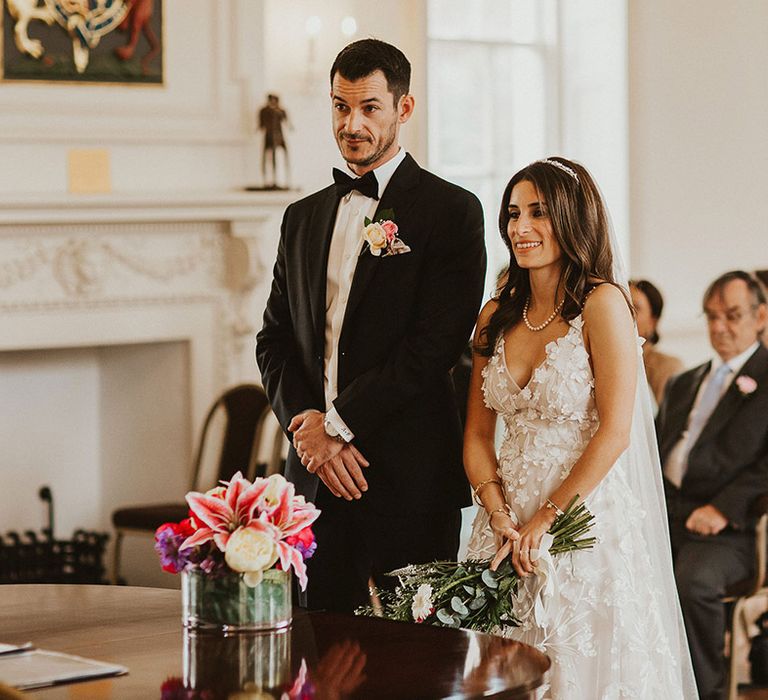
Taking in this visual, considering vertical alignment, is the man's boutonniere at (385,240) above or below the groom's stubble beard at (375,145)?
below

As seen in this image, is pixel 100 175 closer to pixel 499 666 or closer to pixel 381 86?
pixel 381 86

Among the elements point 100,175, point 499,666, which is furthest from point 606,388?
point 100,175

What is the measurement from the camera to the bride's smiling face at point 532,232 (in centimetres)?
307

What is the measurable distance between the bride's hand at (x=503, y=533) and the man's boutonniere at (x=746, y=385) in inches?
71.1

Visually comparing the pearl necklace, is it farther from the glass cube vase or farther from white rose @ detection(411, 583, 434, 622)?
the glass cube vase

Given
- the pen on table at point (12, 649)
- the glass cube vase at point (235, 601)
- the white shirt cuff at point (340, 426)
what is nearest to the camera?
the pen on table at point (12, 649)

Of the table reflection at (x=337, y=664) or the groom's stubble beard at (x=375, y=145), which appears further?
the groom's stubble beard at (x=375, y=145)

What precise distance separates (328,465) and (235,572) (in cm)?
83

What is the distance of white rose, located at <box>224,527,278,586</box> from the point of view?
2.24 m

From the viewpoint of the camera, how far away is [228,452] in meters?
5.63

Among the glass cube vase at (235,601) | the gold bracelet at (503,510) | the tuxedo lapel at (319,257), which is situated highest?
the tuxedo lapel at (319,257)

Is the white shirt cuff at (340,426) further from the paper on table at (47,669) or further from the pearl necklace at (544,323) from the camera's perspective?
the paper on table at (47,669)

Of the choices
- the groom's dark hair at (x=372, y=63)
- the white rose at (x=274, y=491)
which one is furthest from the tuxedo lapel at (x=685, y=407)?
the white rose at (x=274, y=491)

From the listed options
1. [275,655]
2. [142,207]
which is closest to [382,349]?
[275,655]
